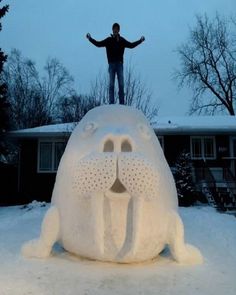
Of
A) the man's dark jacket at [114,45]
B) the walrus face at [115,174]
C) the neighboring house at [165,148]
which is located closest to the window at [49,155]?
the neighboring house at [165,148]

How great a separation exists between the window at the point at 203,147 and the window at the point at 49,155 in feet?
21.7

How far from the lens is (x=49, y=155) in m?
18.3

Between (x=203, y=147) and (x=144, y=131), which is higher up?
(x=203, y=147)

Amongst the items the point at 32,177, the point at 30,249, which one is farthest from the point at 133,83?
the point at 30,249

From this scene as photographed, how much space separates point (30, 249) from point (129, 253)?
1696mm

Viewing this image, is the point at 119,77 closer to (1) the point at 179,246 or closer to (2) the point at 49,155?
(1) the point at 179,246

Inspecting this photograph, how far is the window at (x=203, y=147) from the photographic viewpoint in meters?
17.8

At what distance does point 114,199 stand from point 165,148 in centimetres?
1270

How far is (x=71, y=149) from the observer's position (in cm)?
591

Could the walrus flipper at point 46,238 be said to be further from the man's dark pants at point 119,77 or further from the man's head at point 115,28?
the man's head at point 115,28

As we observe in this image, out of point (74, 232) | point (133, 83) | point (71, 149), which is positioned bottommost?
point (74, 232)

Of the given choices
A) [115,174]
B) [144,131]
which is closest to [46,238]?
[115,174]

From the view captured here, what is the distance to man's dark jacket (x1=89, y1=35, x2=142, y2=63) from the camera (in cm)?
756

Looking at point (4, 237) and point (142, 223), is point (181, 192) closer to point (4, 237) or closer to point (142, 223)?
point (4, 237)
